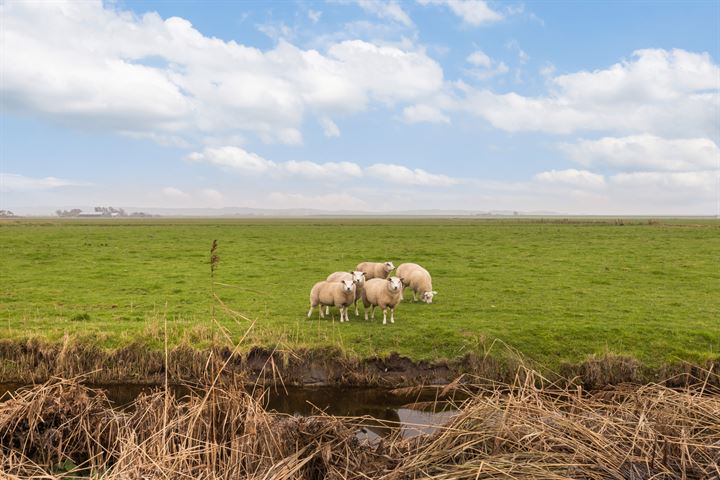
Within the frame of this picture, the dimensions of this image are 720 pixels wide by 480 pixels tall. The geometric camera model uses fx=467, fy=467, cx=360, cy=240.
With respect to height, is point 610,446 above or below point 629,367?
above

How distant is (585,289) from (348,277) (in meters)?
10.7

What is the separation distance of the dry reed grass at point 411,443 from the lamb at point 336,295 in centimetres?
858

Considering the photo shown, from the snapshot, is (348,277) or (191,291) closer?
(348,277)

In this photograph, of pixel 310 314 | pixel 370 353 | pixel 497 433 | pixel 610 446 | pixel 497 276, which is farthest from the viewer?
pixel 497 276

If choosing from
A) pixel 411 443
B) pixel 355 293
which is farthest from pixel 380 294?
pixel 411 443

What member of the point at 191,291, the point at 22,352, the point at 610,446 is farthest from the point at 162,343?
the point at 610,446

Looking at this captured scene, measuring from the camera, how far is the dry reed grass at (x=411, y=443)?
4203 millimetres

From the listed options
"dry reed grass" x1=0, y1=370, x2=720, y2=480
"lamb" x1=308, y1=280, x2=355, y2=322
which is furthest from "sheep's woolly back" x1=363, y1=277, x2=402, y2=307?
"dry reed grass" x1=0, y1=370, x2=720, y2=480

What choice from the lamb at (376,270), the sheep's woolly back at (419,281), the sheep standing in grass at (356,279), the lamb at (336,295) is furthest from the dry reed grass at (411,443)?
the lamb at (376,270)

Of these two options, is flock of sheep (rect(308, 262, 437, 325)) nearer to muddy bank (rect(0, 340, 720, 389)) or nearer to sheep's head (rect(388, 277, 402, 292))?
sheep's head (rect(388, 277, 402, 292))

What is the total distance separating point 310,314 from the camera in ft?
49.7

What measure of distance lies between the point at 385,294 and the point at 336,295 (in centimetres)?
155

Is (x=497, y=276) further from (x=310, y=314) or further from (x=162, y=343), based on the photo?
(x=162, y=343)

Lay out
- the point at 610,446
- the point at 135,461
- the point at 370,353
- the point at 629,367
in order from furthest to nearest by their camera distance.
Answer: the point at 370,353
the point at 629,367
the point at 135,461
the point at 610,446
